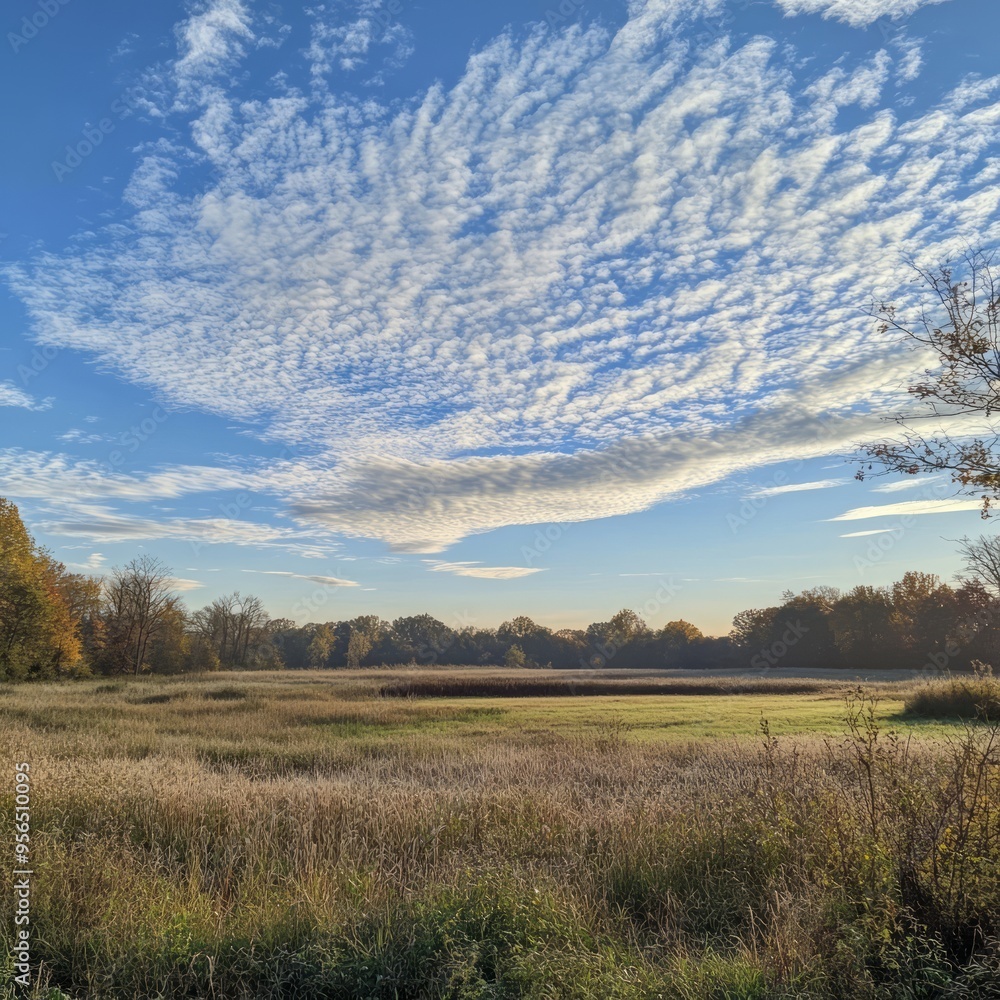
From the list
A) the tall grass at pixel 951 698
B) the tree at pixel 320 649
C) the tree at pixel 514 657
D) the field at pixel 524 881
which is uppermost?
the field at pixel 524 881

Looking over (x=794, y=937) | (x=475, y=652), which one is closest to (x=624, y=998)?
(x=794, y=937)

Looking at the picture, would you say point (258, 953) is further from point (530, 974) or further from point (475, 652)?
point (475, 652)

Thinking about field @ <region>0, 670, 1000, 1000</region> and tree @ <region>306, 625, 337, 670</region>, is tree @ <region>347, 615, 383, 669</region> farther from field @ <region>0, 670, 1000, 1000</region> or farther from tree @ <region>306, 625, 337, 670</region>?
field @ <region>0, 670, 1000, 1000</region>

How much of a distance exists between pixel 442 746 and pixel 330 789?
25.6 ft

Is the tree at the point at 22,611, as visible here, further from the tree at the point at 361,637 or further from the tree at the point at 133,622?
the tree at the point at 361,637

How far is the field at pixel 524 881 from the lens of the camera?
5230 millimetres

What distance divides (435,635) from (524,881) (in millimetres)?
132189

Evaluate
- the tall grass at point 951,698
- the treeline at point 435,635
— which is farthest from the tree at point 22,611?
the tall grass at point 951,698

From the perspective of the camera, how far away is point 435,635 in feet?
445

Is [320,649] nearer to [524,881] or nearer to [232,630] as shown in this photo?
[232,630]

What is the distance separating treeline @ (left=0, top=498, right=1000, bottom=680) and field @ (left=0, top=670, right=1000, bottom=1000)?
2052 inches

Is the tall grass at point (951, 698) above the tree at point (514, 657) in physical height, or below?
above

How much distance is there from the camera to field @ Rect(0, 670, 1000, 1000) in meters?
5.23

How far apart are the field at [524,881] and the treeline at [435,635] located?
5213cm
